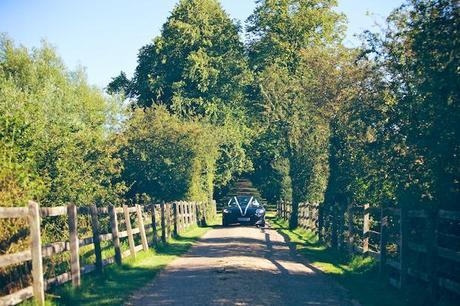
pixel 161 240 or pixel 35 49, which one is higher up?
pixel 35 49

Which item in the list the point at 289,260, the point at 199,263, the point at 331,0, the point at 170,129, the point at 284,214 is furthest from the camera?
the point at 331,0

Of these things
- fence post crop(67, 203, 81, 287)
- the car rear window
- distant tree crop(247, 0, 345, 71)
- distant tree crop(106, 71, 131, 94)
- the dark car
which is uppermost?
distant tree crop(247, 0, 345, 71)

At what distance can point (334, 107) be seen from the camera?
2553 centimetres

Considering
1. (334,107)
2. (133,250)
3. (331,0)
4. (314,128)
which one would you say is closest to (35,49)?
(331,0)

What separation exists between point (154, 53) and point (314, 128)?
27.7 meters

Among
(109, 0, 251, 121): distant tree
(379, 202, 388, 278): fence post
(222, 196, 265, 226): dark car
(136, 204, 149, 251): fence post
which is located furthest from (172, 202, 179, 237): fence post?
(109, 0, 251, 121): distant tree

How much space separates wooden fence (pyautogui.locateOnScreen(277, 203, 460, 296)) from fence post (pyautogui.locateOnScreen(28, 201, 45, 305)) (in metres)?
6.11

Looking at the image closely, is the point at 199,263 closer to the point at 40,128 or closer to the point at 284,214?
the point at 40,128

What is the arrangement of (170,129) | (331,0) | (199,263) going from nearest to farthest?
1. (199,263)
2. (170,129)
3. (331,0)

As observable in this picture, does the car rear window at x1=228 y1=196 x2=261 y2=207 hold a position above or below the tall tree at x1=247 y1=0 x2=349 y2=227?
below

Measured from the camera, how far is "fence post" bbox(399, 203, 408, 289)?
449 inches

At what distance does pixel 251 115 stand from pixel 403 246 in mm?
44448

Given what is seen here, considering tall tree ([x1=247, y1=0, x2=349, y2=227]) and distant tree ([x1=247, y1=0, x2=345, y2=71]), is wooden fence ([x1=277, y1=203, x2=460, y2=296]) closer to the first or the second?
tall tree ([x1=247, y1=0, x2=349, y2=227])

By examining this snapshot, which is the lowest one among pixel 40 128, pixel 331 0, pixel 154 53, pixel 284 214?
pixel 284 214
